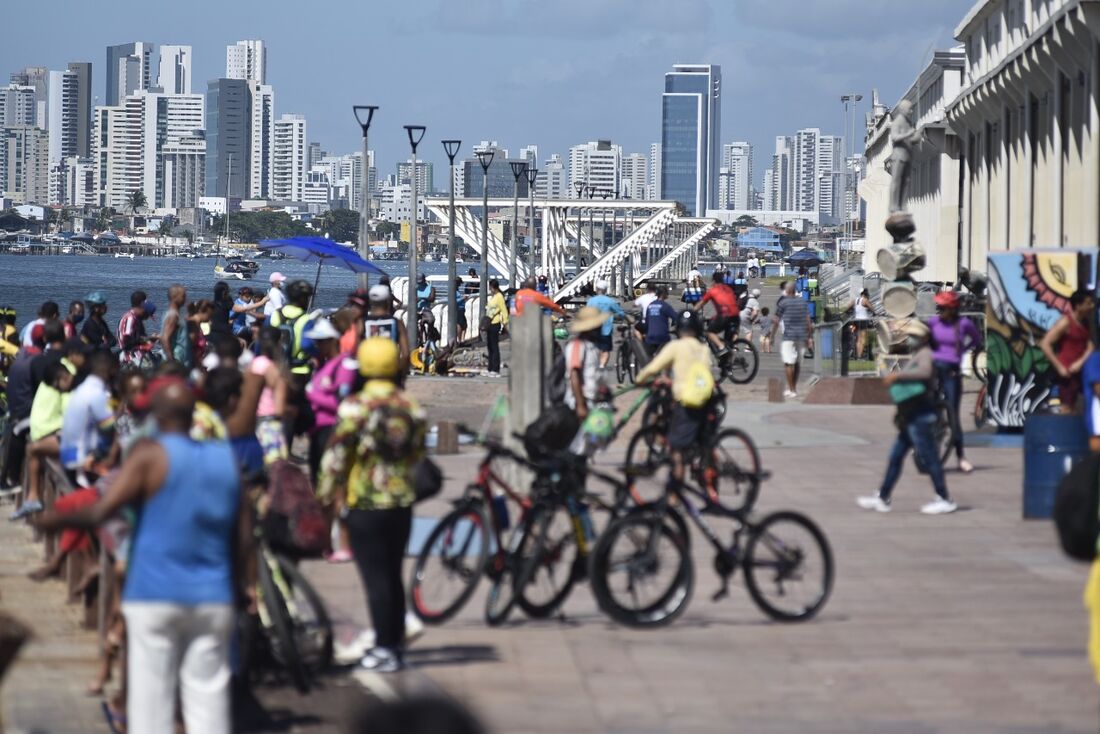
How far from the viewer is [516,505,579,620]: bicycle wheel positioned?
10047mm

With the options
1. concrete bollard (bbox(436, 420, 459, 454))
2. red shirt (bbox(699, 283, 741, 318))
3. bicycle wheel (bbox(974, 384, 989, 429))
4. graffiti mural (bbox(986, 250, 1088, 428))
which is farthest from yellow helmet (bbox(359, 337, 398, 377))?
red shirt (bbox(699, 283, 741, 318))

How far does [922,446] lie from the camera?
Answer: 14.1 metres

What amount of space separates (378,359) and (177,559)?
2.49 metres

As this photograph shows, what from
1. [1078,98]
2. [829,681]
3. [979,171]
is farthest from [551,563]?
[979,171]

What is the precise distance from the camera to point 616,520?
9992 millimetres

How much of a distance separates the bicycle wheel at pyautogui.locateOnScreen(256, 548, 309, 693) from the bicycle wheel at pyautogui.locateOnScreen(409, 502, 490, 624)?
3.71ft

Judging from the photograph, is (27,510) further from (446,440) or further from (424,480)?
(424,480)

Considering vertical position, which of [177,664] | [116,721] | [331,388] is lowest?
[116,721]

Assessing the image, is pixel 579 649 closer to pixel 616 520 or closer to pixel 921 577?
pixel 616 520

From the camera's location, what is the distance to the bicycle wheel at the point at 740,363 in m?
27.2

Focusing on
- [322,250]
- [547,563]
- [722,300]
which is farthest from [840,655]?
[722,300]

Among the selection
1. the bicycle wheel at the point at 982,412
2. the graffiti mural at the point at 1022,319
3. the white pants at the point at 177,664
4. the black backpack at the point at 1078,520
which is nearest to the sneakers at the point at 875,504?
the graffiti mural at the point at 1022,319

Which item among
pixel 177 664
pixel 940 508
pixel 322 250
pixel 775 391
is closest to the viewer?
pixel 177 664

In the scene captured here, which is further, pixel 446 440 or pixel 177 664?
Result: pixel 446 440
